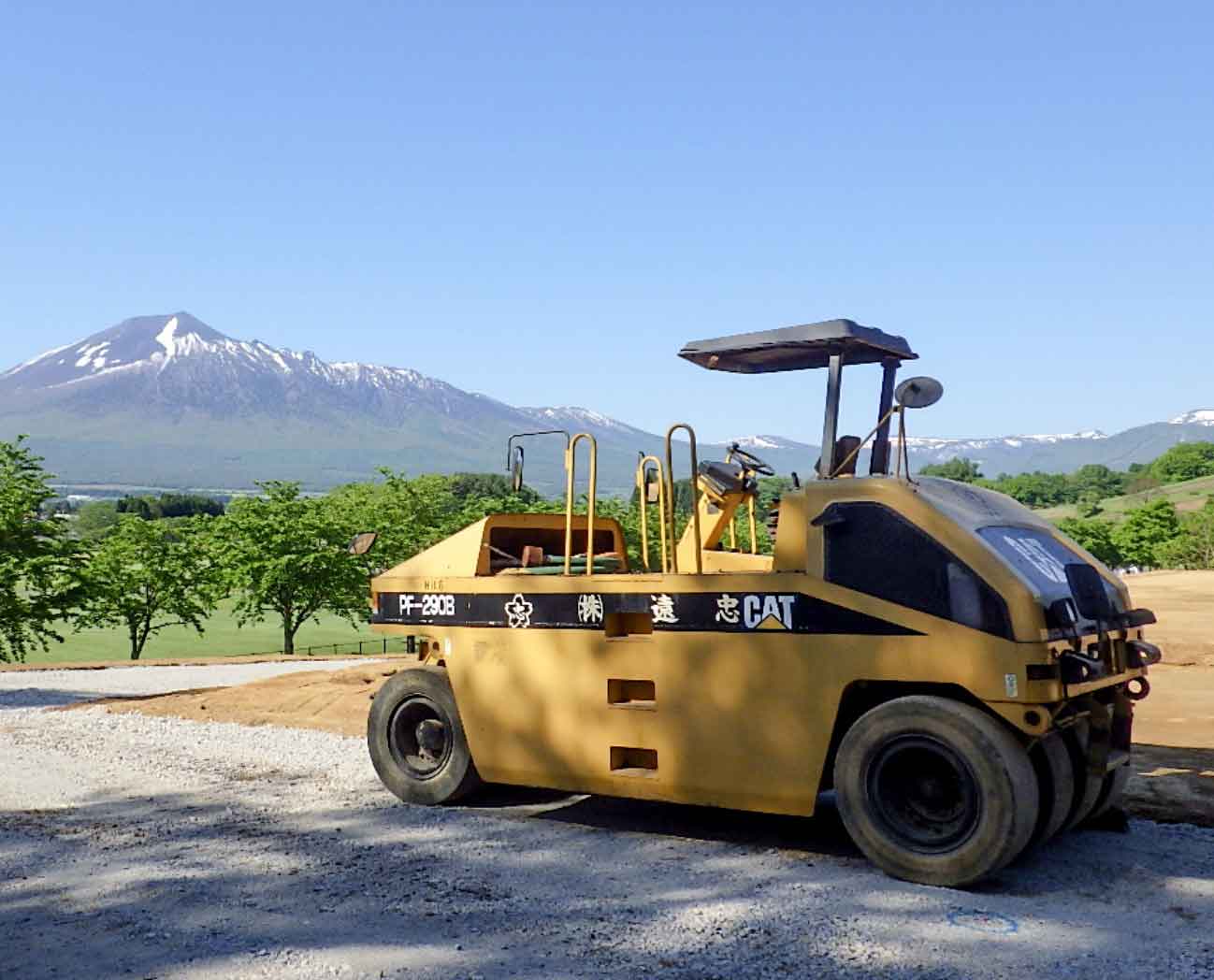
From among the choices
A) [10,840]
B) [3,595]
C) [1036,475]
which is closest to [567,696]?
[10,840]

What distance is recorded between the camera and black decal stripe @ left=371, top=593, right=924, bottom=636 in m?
7.32

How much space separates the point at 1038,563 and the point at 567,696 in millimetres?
3159

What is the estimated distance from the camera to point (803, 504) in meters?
7.56

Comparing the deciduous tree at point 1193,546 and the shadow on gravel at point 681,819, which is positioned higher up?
the deciduous tree at point 1193,546

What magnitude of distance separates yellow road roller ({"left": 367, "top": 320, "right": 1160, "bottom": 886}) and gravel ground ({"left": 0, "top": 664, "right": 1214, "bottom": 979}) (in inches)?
15.1

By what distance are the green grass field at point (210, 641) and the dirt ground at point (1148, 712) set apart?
1308 inches

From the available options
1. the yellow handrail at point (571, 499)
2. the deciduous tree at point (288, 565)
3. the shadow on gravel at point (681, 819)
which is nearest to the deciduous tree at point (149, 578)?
the deciduous tree at point (288, 565)

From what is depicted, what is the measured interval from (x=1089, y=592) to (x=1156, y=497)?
123766 millimetres

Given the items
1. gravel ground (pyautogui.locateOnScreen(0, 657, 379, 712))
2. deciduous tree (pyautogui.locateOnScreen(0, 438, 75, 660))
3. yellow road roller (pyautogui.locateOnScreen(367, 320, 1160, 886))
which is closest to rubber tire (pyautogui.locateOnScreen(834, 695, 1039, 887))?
yellow road roller (pyautogui.locateOnScreen(367, 320, 1160, 886))

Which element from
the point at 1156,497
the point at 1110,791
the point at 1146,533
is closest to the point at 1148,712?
the point at 1110,791

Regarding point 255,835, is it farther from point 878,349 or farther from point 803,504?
point 878,349

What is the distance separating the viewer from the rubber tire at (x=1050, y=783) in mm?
7078

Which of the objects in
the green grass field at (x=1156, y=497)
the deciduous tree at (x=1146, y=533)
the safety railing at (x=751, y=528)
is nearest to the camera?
the safety railing at (x=751, y=528)

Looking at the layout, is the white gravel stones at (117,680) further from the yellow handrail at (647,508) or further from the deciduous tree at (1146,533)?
the deciduous tree at (1146,533)
